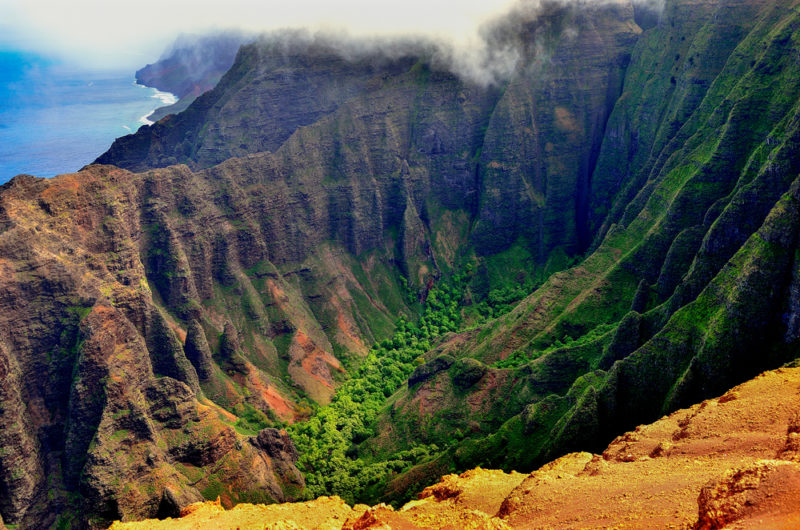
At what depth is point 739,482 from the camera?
4209 centimetres

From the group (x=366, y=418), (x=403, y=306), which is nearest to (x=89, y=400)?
(x=366, y=418)

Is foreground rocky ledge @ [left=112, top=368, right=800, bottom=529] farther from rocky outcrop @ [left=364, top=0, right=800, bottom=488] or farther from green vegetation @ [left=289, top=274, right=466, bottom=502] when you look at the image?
green vegetation @ [left=289, top=274, right=466, bottom=502]

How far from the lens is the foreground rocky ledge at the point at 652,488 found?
41.7 meters

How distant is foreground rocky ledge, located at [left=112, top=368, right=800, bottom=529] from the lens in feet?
137

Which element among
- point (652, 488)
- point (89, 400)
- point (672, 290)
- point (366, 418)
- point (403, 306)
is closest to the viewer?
point (652, 488)

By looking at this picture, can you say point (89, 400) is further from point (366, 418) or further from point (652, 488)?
point (652, 488)

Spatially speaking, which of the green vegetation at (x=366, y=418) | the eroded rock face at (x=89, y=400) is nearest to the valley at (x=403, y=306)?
the eroded rock face at (x=89, y=400)

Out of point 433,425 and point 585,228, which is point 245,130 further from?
point 433,425

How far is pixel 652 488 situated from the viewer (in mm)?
56219

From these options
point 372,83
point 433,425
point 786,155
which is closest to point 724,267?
point 786,155

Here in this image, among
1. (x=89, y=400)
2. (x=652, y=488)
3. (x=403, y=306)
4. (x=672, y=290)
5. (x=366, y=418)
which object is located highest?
(x=652, y=488)

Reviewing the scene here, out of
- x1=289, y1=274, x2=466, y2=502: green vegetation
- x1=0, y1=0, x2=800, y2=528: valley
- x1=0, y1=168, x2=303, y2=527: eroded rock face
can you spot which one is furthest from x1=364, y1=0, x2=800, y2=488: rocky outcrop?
x1=0, y1=168, x2=303, y2=527: eroded rock face

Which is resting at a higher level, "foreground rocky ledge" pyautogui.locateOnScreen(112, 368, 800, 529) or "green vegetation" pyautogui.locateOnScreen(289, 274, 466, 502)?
"foreground rocky ledge" pyautogui.locateOnScreen(112, 368, 800, 529)

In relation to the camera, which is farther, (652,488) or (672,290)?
(672,290)
